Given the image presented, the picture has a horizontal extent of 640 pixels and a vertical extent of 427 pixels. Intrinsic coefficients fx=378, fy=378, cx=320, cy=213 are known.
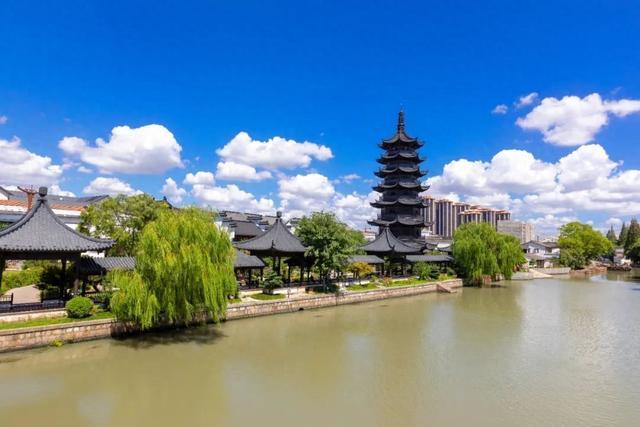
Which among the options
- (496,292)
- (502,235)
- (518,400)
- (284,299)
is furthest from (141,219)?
(502,235)

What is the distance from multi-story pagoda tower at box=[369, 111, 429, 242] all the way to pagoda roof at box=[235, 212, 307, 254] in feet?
68.8

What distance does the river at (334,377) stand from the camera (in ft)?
30.8

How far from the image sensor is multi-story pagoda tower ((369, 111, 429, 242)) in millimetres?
43844

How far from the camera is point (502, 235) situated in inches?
1517

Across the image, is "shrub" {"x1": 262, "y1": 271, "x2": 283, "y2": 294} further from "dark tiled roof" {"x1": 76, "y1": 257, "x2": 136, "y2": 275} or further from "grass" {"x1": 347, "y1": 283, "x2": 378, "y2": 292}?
"dark tiled roof" {"x1": 76, "y1": 257, "x2": 136, "y2": 275}

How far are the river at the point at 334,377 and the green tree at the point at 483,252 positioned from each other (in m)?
15.9

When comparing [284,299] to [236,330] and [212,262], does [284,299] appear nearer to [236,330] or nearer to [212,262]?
[236,330]

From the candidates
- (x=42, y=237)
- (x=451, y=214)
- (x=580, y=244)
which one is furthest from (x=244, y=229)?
(x=451, y=214)

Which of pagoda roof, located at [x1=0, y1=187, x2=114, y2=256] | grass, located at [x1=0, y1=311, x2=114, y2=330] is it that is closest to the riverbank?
grass, located at [x1=0, y1=311, x2=114, y2=330]

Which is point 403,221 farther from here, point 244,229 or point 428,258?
point 244,229

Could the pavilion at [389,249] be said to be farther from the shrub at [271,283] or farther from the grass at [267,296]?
the grass at [267,296]

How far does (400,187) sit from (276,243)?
2477 centimetres

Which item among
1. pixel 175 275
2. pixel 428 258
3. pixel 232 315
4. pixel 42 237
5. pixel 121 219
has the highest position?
pixel 121 219

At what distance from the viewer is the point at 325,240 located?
23.5 metres
